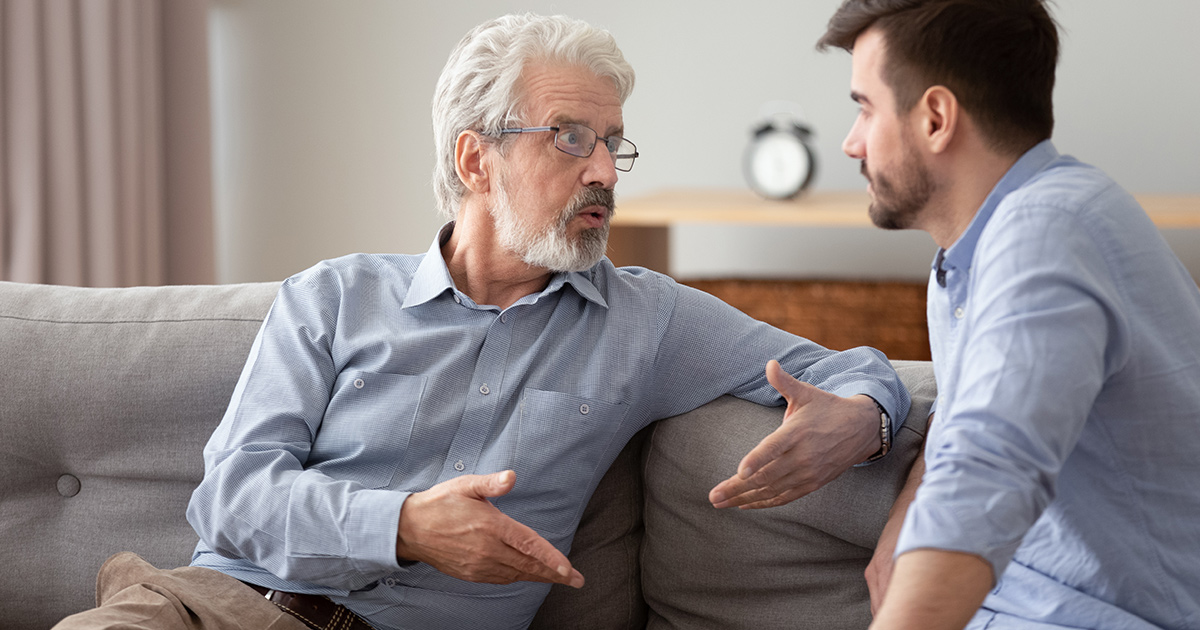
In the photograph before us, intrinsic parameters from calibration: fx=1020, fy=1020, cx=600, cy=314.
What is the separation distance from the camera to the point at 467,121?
1.53m

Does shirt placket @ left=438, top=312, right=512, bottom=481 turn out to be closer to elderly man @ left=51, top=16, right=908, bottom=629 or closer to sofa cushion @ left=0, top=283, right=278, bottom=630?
elderly man @ left=51, top=16, right=908, bottom=629

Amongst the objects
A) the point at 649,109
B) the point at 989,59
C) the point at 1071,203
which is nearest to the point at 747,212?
the point at 649,109

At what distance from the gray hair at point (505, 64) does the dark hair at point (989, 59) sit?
57cm

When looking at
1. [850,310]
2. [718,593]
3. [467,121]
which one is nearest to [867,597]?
[718,593]

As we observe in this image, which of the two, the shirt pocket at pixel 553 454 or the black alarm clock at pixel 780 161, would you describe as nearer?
the shirt pocket at pixel 553 454

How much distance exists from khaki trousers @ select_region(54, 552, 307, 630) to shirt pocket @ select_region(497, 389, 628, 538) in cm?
32

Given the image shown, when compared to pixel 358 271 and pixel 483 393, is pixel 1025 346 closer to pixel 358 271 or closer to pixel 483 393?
pixel 483 393

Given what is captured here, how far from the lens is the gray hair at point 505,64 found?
4.86 ft

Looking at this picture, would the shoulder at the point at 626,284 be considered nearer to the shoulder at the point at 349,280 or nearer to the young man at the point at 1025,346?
the shoulder at the point at 349,280

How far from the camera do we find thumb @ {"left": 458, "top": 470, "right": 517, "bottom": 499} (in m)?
1.09

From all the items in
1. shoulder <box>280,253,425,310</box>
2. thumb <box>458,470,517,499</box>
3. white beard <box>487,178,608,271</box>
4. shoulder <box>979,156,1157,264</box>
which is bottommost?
thumb <box>458,470,517,499</box>

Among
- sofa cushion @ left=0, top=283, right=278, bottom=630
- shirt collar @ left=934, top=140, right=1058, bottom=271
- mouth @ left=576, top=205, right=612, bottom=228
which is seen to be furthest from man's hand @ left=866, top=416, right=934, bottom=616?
sofa cushion @ left=0, top=283, right=278, bottom=630

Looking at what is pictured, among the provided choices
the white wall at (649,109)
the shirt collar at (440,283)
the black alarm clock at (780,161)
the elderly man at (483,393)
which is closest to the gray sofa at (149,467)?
the elderly man at (483,393)

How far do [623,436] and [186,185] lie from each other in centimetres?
266
